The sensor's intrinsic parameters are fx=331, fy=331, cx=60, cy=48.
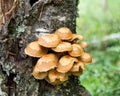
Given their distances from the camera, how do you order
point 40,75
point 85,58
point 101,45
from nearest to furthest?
point 40,75 < point 85,58 < point 101,45

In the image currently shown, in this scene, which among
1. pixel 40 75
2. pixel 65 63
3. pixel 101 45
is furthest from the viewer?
pixel 101 45

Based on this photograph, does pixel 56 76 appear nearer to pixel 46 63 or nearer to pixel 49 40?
pixel 46 63

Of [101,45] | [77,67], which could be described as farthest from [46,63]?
[101,45]

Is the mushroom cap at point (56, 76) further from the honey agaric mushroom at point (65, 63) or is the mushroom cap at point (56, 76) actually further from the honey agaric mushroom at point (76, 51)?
the honey agaric mushroom at point (76, 51)

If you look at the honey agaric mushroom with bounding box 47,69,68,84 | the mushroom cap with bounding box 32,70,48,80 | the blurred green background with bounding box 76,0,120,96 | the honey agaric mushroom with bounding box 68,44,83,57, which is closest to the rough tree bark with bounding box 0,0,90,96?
the mushroom cap with bounding box 32,70,48,80

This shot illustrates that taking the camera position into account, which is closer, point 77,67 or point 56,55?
point 77,67

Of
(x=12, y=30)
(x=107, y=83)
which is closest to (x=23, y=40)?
(x=12, y=30)

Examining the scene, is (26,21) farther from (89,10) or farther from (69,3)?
(89,10)

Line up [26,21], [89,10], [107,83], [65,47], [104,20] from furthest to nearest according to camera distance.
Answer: [89,10]
[104,20]
[107,83]
[26,21]
[65,47]
